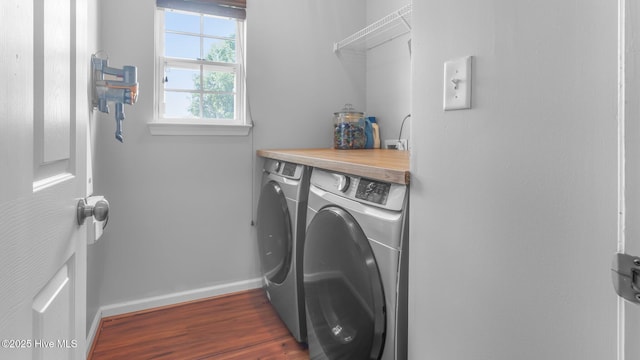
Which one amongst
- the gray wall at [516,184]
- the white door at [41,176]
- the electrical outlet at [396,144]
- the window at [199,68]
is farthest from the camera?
the electrical outlet at [396,144]

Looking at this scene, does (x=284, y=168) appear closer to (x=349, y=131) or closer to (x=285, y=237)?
(x=285, y=237)

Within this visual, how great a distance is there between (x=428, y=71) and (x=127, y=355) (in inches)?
71.5

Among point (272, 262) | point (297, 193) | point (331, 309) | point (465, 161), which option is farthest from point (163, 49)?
point (465, 161)

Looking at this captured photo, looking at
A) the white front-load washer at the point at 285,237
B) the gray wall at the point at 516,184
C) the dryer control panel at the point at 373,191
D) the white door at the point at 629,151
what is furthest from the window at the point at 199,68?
the white door at the point at 629,151

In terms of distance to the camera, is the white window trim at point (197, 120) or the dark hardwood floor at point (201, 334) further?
the white window trim at point (197, 120)

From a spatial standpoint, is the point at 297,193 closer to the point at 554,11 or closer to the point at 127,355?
the point at 127,355

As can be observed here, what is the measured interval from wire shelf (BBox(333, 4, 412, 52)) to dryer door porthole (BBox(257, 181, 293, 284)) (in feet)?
Result: 3.92

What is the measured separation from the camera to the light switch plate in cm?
79

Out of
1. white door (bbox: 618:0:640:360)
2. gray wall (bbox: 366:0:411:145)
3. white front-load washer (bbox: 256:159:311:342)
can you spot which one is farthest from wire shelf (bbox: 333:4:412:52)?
white door (bbox: 618:0:640:360)

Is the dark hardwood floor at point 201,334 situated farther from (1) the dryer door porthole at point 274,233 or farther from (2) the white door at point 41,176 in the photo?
(2) the white door at point 41,176

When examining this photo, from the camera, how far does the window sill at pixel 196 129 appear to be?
2.11 metres

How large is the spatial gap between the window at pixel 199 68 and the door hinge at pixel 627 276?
6.85 ft

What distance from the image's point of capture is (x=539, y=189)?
0.65 m

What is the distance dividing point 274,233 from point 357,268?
920 mm
